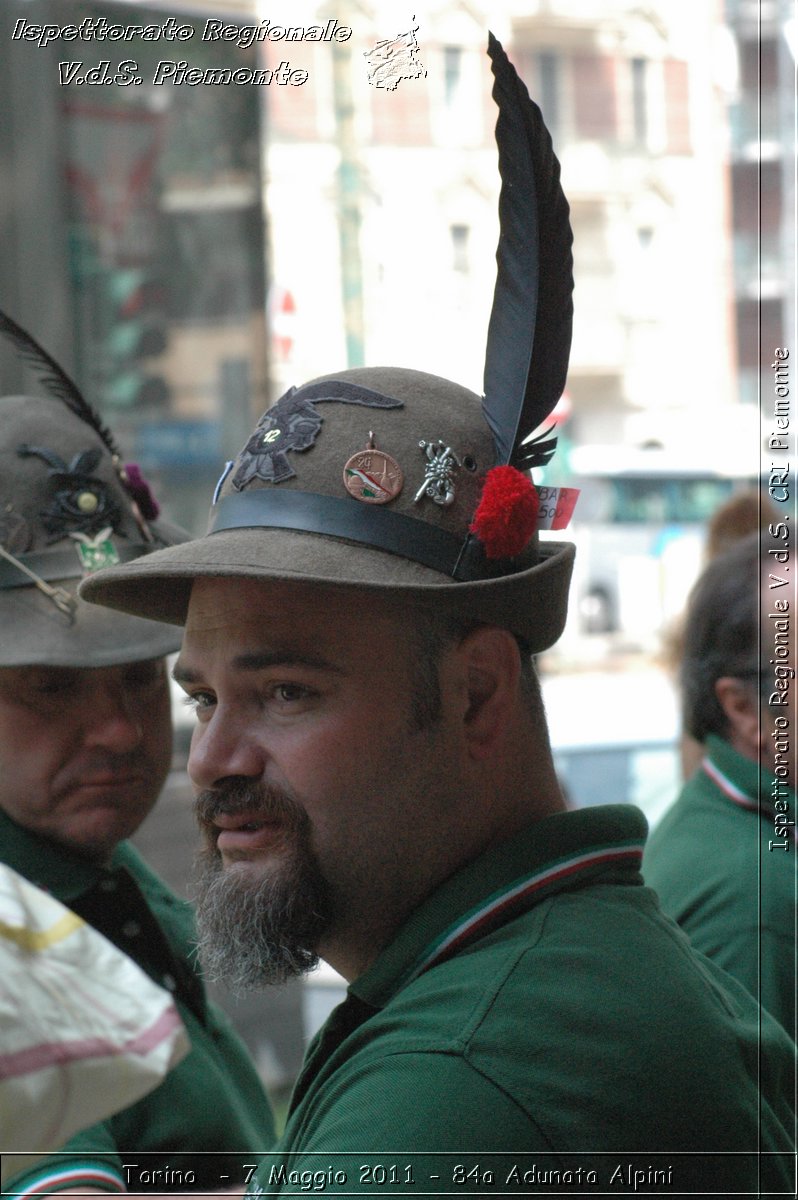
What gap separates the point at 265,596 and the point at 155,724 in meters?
0.73

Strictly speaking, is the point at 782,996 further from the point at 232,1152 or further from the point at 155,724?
the point at 155,724

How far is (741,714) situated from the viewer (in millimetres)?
2797

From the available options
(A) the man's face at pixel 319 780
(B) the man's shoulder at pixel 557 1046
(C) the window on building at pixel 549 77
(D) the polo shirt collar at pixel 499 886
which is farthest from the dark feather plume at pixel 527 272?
(C) the window on building at pixel 549 77

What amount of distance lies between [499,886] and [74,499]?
1.06 m

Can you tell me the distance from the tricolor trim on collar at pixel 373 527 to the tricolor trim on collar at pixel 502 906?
0.34 m

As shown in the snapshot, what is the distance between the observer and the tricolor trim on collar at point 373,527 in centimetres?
154

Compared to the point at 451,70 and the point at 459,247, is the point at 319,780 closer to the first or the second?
the point at 451,70

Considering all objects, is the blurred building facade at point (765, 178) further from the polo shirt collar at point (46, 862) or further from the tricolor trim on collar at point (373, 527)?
the polo shirt collar at point (46, 862)

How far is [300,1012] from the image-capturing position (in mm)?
5250

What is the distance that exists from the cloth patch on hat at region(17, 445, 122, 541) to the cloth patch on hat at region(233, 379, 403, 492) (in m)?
0.59

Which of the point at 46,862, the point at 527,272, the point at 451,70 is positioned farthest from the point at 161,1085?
the point at 451,70

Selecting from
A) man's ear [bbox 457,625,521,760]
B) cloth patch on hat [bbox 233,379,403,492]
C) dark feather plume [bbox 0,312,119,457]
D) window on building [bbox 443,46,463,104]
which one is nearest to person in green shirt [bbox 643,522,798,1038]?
man's ear [bbox 457,625,521,760]

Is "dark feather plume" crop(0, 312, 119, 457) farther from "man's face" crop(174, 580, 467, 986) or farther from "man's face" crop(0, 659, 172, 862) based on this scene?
"man's face" crop(174, 580, 467, 986)

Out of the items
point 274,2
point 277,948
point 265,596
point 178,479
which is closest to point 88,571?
point 265,596
